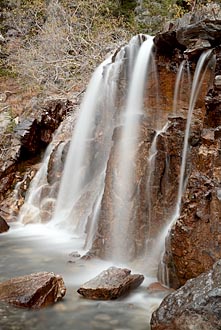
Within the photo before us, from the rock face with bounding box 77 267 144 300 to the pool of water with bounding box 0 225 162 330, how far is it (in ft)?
0.30

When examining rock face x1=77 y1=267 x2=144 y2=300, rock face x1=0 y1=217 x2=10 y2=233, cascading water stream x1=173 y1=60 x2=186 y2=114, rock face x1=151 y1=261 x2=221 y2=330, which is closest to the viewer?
rock face x1=151 y1=261 x2=221 y2=330

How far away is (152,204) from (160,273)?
156cm

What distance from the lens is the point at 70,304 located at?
5504 mm

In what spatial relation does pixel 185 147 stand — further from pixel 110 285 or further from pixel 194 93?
pixel 110 285

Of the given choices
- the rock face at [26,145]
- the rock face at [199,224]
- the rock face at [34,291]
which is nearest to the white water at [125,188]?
the rock face at [199,224]

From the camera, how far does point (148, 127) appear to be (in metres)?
8.45

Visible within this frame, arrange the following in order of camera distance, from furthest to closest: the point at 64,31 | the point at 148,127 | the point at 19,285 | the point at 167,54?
the point at 64,31 < the point at 167,54 < the point at 148,127 < the point at 19,285

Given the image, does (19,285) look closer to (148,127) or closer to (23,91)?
(148,127)

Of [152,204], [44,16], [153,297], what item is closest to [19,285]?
[153,297]

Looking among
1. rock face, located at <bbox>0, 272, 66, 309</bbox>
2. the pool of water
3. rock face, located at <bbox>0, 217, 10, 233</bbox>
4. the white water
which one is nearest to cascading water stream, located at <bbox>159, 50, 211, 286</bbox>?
the pool of water

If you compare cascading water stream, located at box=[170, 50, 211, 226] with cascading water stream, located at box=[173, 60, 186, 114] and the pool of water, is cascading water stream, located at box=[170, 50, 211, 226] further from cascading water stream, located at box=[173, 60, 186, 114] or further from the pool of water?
the pool of water

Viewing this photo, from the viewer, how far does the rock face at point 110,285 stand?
5645mm

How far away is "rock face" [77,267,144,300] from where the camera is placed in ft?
18.5

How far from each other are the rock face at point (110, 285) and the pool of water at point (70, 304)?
0.09 metres
